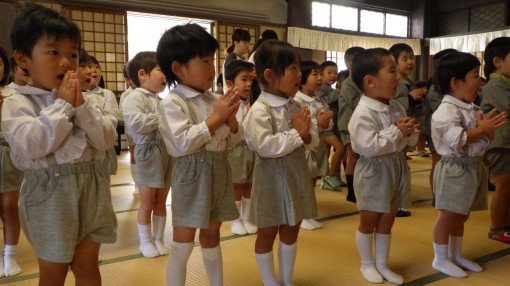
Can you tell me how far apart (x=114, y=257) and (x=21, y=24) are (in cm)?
151

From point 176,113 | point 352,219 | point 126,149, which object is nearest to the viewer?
point 176,113

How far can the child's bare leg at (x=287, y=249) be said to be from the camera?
74.4 inches

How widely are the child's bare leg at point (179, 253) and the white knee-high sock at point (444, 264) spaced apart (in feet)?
4.35

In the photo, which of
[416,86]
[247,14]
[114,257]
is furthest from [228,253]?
[247,14]

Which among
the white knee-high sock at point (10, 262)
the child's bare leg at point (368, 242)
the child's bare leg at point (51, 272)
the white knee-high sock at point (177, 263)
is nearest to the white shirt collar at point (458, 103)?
the child's bare leg at point (368, 242)

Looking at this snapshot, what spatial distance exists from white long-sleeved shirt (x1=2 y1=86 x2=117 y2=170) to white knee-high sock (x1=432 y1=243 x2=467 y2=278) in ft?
5.65

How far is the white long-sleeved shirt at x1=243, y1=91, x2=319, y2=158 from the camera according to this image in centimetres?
175

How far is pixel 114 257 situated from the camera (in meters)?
2.42

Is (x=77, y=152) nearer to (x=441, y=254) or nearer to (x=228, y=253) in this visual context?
(x=228, y=253)

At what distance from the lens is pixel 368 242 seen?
2072 millimetres

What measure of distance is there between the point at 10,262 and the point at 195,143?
1.41 meters

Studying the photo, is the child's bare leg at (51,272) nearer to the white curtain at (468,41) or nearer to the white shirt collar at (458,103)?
the white shirt collar at (458,103)

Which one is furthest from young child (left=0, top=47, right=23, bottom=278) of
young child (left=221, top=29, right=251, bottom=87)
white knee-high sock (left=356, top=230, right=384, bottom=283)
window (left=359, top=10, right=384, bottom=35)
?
window (left=359, top=10, right=384, bottom=35)

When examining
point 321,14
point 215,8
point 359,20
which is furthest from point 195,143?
point 359,20
